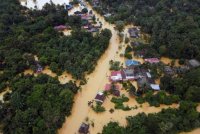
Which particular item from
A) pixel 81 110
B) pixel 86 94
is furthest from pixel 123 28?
pixel 81 110

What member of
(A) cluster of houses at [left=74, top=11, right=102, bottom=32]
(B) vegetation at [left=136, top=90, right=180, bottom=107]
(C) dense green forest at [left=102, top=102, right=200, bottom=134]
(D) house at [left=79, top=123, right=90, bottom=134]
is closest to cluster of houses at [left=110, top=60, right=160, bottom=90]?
(B) vegetation at [left=136, top=90, right=180, bottom=107]

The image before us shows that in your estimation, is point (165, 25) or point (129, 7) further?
point (129, 7)

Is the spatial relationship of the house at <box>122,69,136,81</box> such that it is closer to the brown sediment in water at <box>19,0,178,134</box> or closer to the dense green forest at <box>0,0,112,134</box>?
Result: the brown sediment in water at <box>19,0,178,134</box>

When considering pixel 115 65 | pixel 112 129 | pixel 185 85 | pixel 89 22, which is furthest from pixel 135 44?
pixel 112 129

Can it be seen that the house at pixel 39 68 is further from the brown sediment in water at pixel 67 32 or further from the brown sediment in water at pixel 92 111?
the brown sediment in water at pixel 67 32

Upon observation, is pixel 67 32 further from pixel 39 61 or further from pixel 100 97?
pixel 100 97

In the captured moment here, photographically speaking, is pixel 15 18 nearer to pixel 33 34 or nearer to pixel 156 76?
pixel 33 34

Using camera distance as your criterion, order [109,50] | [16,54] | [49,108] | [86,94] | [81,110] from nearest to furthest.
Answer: [49,108], [81,110], [86,94], [16,54], [109,50]

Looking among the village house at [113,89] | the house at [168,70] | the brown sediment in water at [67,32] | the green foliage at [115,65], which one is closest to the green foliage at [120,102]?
the village house at [113,89]
